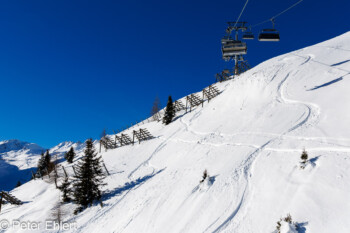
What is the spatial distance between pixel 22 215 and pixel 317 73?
28814mm

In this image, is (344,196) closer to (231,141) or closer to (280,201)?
(280,201)

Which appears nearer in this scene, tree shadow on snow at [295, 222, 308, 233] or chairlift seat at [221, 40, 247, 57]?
tree shadow on snow at [295, 222, 308, 233]

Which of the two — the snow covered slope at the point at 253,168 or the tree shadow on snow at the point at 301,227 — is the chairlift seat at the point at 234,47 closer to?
the snow covered slope at the point at 253,168

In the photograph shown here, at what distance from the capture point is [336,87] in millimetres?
14750

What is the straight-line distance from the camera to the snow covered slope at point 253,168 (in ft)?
23.2

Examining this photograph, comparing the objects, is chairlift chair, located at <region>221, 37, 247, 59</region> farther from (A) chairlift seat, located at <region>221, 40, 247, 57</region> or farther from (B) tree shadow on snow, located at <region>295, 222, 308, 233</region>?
(B) tree shadow on snow, located at <region>295, 222, 308, 233</region>

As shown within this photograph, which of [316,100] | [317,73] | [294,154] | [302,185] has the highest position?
[317,73]

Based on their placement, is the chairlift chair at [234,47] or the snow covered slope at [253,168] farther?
the chairlift chair at [234,47]

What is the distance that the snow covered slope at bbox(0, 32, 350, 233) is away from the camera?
7.09 meters

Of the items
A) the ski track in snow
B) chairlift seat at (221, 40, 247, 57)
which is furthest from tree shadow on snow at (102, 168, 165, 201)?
chairlift seat at (221, 40, 247, 57)

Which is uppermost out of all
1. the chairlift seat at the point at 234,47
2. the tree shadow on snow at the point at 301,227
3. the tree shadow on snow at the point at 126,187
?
the chairlift seat at the point at 234,47

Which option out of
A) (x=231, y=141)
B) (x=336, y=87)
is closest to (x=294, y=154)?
(x=231, y=141)

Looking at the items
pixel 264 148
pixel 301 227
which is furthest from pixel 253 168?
pixel 301 227

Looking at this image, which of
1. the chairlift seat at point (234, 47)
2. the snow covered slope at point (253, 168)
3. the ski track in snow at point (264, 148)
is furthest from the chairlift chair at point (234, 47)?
the ski track in snow at point (264, 148)
